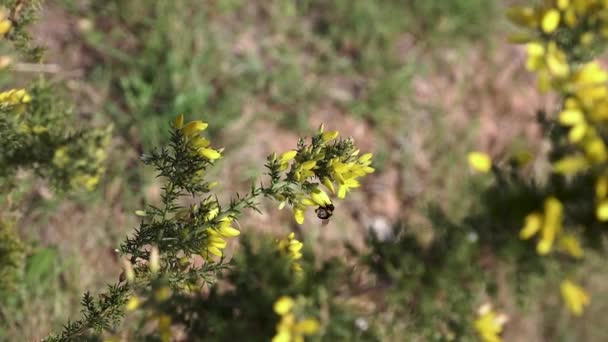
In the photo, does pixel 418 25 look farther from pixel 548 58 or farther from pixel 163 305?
pixel 163 305

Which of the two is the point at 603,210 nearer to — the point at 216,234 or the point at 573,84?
the point at 573,84

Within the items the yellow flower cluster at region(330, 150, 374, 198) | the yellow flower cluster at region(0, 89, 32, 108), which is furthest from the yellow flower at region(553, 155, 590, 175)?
the yellow flower cluster at region(0, 89, 32, 108)

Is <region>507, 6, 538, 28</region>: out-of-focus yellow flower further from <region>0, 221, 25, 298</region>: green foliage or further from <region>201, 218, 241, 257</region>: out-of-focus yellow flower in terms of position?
<region>0, 221, 25, 298</region>: green foliage

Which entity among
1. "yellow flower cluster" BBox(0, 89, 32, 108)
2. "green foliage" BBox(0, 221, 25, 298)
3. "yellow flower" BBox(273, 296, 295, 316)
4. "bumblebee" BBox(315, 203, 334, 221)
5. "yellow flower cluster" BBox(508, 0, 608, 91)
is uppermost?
"yellow flower cluster" BBox(508, 0, 608, 91)

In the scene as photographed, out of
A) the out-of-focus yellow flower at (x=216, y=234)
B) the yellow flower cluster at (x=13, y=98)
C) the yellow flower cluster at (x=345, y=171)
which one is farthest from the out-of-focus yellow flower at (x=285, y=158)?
the yellow flower cluster at (x=13, y=98)

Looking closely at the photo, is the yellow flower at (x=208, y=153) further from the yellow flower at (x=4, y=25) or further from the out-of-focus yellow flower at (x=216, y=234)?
the yellow flower at (x=4, y=25)
